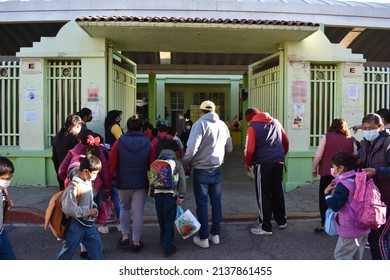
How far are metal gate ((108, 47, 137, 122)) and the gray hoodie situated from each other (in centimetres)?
290

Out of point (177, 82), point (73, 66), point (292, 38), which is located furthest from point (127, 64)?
point (177, 82)

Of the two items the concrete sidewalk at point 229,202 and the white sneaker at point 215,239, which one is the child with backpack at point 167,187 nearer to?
the white sneaker at point 215,239

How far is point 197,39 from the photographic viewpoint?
6.97 metres

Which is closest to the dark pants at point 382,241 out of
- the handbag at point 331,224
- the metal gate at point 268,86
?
the handbag at point 331,224

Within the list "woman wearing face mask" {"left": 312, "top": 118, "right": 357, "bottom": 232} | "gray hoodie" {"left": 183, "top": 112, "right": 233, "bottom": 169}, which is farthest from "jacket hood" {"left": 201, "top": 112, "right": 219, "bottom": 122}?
"woman wearing face mask" {"left": 312, "top": 118, "right": 357, "bottom": 232}

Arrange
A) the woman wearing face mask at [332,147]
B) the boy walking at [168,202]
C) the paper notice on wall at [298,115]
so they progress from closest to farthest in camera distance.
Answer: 1. the boy walking at [168,202]
2. the woman wearing face mask at [332,147]
3. the paper notice on wall at [298,115]

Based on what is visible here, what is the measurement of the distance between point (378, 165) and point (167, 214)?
91.1 inches

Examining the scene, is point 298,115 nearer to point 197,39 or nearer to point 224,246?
point 197,39

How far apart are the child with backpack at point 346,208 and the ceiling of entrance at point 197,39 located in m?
3.41

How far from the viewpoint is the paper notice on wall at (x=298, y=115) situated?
7.03 metres

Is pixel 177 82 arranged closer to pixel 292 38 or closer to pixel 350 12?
A: pixel 350 12

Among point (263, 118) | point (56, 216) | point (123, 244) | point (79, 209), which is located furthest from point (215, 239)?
point (56, 216)

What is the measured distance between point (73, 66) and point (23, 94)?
3.47ft

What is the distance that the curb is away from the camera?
5.59 meters
